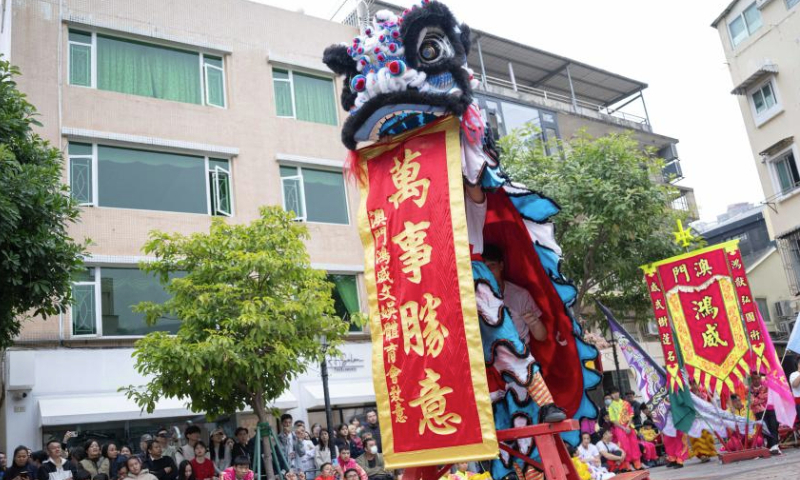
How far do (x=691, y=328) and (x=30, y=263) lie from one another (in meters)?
9.44

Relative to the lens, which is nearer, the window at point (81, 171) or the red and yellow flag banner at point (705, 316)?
the red and yellow flag banner at point (705, 316)

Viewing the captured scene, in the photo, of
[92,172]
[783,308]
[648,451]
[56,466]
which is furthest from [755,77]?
[56,466]

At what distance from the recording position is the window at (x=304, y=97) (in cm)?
1822

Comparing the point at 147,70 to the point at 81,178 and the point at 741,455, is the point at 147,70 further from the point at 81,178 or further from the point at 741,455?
the point at 741,455

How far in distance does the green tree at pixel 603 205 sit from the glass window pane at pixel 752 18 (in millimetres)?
10146

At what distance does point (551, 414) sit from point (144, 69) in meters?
14.3

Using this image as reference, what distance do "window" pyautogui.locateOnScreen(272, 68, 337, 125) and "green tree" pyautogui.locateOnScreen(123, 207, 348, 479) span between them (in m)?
6.89

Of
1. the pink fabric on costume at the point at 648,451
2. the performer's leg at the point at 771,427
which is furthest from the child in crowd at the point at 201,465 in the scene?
the performer's leg at the point at 771,427

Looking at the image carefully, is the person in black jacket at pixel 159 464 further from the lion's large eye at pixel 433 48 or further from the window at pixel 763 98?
the window at pixel 763 98

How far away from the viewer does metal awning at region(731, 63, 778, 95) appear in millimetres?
22312

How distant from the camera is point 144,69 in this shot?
647 inches

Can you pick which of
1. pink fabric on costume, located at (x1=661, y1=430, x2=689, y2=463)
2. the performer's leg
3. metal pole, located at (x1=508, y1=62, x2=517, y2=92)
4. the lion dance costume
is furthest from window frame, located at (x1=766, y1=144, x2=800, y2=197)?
the lion dance costume

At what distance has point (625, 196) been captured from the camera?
14.9 m

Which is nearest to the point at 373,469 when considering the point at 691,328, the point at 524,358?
the point at 691,328
